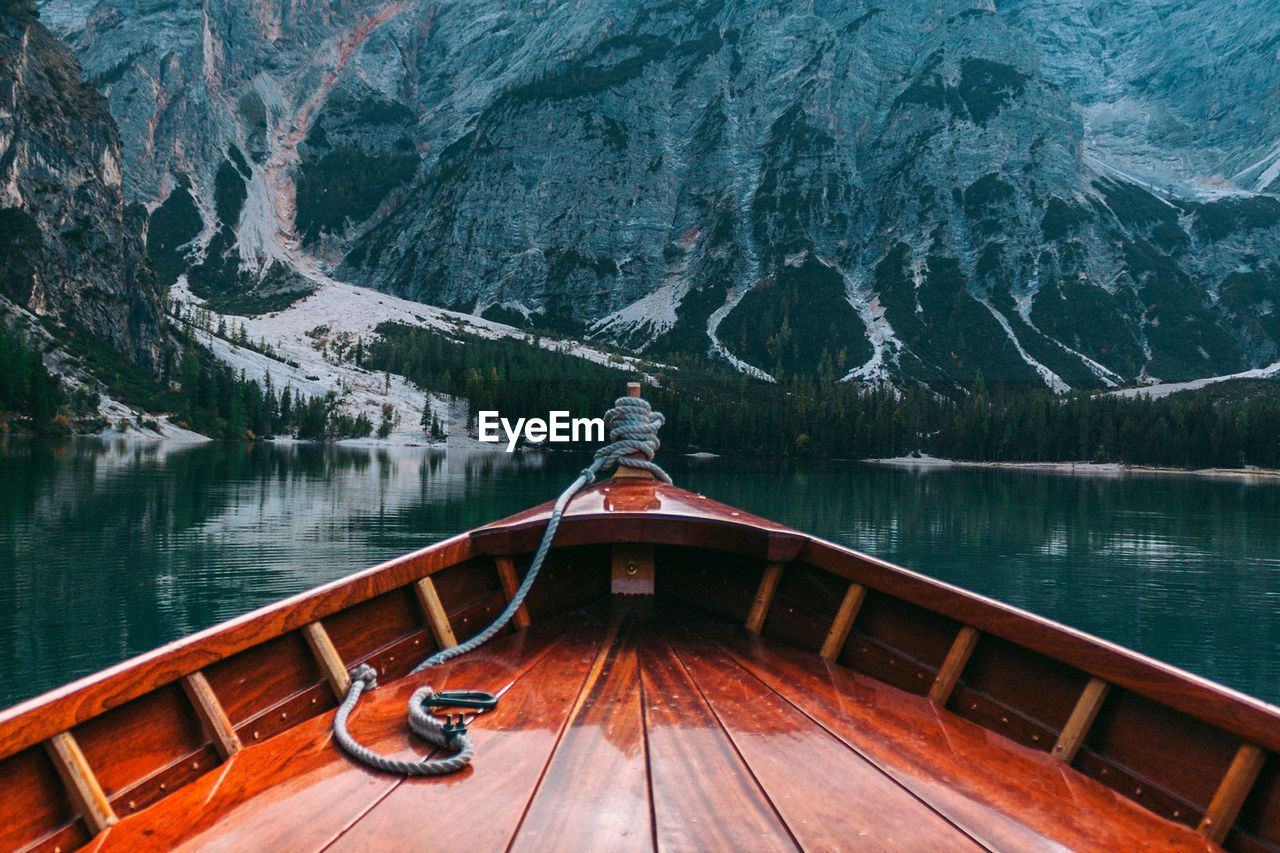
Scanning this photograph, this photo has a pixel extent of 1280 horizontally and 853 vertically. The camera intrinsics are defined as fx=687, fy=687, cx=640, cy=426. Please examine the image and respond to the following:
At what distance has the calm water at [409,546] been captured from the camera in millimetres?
13773

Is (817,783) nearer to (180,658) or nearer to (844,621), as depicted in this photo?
(844,621)

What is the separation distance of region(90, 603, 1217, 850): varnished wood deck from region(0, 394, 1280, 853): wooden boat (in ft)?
0.04

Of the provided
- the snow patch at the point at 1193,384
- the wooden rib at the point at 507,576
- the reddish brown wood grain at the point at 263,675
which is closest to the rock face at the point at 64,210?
the wooden rib at the point at 507,576

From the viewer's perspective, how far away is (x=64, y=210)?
9400 cm

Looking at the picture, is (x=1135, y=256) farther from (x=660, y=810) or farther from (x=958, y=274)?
(x=660, y=810)

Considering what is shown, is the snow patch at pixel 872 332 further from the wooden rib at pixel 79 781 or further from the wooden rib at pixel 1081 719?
the wooden rib at pixel 79 781

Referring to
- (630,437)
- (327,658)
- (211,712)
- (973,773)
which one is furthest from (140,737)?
(630,437)

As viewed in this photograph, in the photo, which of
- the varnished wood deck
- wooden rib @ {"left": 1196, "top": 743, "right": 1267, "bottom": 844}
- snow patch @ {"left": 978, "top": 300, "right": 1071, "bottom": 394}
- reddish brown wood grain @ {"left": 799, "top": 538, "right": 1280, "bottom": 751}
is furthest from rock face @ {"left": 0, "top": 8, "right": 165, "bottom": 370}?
snow patch @ {"left": 978, "top": 300, "right": 1071, "bottom": 394}

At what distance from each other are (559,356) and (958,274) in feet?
336

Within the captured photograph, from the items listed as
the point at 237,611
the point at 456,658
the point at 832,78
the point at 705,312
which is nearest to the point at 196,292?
the point at 705,312

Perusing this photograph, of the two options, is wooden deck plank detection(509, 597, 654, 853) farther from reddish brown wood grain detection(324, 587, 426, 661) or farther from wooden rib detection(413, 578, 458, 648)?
reddish brown wood grain detection(324, 587, 426, 661)

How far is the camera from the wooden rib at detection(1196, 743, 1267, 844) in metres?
2.44

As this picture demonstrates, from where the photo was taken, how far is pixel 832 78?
617 feet

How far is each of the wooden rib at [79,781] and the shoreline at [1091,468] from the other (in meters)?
96.3
